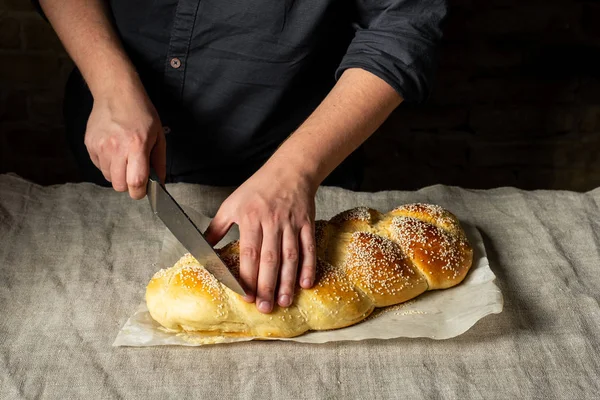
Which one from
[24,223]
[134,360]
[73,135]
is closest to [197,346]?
[134,360]

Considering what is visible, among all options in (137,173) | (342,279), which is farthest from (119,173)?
(342,279)

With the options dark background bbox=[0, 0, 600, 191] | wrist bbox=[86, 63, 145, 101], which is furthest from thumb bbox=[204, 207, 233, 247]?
dark background bbox=[0, 0, 600, 191]

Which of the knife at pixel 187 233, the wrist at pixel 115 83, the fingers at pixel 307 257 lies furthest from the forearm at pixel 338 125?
the wrist at pixel 115 83

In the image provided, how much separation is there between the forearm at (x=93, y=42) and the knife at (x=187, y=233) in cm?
33

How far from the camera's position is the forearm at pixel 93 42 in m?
1.37

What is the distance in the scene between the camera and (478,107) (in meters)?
2.67

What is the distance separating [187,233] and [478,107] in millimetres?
1822

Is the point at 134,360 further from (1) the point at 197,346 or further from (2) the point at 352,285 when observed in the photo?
(2) the point at 352,285

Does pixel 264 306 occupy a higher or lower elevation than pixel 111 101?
lower

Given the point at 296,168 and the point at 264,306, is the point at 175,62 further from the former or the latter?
the point at 264,306

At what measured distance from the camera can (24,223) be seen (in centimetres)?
147

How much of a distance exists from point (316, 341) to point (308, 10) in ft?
2.15

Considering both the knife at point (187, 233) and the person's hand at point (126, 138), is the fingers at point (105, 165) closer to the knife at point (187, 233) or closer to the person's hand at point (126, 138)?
the person's hand at point (126, 138)

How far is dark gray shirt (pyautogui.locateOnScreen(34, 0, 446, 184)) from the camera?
4.47 ft
